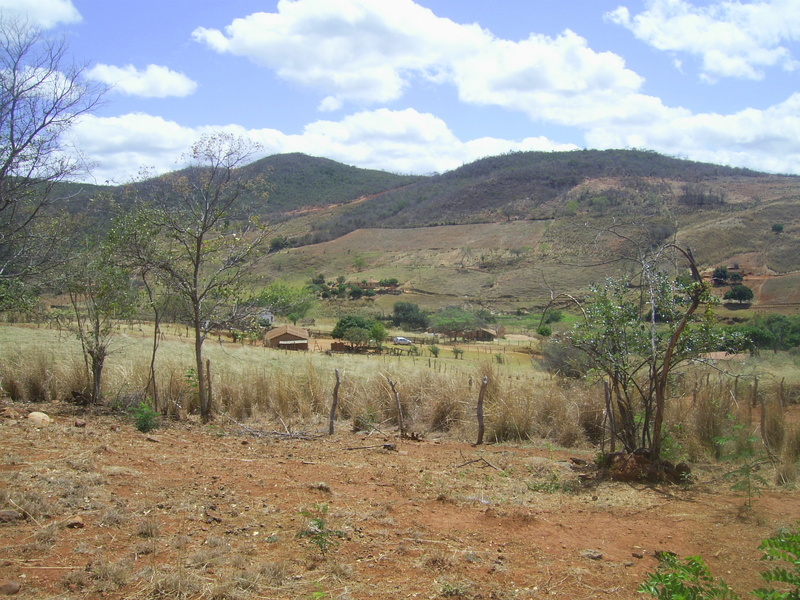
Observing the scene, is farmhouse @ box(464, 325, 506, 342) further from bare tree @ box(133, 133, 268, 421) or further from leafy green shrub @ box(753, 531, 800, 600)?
leafy green shrub @ box(753, 531, 800, 600)

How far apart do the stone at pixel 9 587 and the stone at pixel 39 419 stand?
4.87 m

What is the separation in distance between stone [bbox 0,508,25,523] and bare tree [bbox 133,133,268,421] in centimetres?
512

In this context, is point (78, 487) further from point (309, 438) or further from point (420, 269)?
point (420, 269)

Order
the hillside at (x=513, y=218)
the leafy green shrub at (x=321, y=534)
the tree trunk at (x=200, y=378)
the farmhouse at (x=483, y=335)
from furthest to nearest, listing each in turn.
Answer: the hillside at (x=513, y=218) < the farmhouse at (x=483, y=335) < the tree trunk at (x=200, y=378) < the leafy green shrub at (x=321, y=534)

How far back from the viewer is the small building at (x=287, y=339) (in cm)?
3162

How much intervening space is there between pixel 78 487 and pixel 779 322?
27.7 m

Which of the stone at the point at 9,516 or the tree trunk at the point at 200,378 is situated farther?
the tree trunk at the point at 200,378

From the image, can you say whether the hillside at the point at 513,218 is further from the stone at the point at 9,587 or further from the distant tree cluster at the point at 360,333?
the stone at the point at 9,587

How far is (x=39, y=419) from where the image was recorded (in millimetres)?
8172

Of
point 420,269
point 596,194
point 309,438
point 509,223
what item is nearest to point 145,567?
point 309,438

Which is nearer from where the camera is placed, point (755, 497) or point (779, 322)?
point (755, 497)

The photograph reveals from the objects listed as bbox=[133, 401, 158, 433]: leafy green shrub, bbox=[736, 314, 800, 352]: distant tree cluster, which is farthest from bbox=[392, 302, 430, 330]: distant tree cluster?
bbox=[133, 401, 158, 433]: leafy green shrub

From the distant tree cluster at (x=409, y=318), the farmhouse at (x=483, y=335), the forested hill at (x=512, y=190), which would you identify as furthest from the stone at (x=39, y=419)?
the forested hill at (x=512, y=190)

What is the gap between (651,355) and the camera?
6.73m
